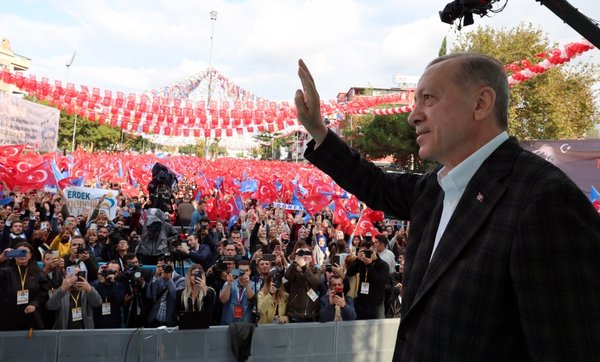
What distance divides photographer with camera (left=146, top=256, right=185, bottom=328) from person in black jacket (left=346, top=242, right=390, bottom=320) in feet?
8.10

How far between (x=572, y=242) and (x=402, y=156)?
3986 cm

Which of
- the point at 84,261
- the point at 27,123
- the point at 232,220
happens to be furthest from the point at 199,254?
the point at 27,123

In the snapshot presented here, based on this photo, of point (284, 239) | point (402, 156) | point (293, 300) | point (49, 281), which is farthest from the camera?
point (402, 156)

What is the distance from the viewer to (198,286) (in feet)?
21.4

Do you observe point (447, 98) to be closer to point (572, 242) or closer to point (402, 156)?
point (572, 242)

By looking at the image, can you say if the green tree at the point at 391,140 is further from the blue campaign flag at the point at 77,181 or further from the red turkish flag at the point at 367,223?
the red turkish flag at the point at 367,223

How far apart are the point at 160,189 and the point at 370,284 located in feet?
27.4

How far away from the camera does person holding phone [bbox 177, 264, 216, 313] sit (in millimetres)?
6383

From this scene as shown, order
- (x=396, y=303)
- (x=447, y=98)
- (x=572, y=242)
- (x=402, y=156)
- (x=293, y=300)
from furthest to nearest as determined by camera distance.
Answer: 1. (x=402, y=156)
2. (x=396, y=303)
3. (x=293, y=300)
4. (x=447, y=98)
5. (x=572, y=242)

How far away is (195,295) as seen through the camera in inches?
253

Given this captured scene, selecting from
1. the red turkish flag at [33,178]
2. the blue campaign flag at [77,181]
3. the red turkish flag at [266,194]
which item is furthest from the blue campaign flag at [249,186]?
Result: the red turkish flag at [33,178]

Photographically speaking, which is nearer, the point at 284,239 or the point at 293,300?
the point at 293,300

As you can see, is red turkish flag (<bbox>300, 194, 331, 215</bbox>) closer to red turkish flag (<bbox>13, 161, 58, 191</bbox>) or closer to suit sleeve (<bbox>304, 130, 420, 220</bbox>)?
red turkish flag (<bbox>13, 161, 58, 191</bbox>)

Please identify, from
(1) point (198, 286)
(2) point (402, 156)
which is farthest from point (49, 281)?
(2) point (402, 156)
